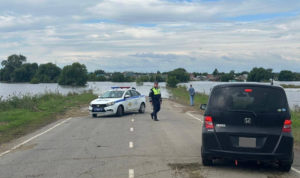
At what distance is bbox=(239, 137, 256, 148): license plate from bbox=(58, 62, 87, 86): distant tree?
9067 centimetres

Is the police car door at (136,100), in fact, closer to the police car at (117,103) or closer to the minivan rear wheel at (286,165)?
the police car at (117,103)

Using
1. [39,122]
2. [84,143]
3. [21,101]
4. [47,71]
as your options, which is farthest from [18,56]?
[84,143]

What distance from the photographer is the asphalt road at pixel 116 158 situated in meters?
7.54

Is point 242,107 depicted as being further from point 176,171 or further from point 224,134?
point 176,171

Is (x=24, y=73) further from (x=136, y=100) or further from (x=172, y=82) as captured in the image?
(x=136, y=100)

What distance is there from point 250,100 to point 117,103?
47.3ft

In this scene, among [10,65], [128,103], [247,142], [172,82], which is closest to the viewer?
[247,142]

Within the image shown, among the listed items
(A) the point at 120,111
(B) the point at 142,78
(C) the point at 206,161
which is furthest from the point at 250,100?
(B) the point at 142,78

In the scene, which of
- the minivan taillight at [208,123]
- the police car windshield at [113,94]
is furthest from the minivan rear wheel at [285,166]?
the police car windshield at [113,94]

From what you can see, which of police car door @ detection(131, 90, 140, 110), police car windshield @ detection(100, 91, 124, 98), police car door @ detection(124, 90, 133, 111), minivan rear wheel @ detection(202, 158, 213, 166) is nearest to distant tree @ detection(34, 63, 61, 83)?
police car door @ detection(131, 90, 140, 110)

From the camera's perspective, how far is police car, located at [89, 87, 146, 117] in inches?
829

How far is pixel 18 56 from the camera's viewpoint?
127 metres

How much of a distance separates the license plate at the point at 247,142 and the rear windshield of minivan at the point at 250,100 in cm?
58

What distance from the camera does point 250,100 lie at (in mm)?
7598
